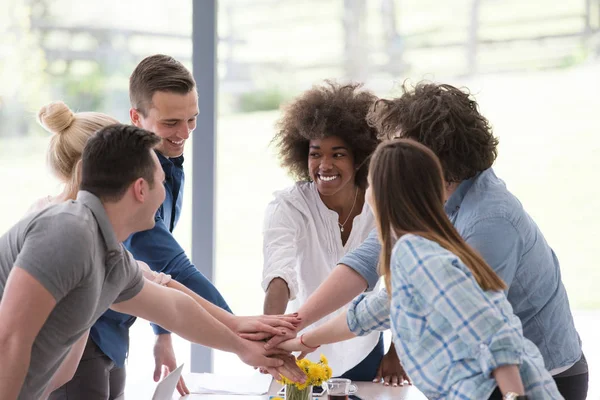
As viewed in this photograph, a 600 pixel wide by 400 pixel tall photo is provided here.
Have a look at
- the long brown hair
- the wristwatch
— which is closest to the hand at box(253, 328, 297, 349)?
the long brown hair

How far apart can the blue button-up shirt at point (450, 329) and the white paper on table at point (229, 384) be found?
954mm

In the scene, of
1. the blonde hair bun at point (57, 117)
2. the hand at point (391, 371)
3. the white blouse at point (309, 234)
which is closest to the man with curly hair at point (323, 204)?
the white blouse at point (309, 234)

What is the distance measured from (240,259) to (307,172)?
1.94m

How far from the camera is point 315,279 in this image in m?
3.22

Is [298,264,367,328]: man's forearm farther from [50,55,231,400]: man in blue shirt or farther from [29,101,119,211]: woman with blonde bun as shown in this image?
[29,101,119,211]: woman with blonde bun

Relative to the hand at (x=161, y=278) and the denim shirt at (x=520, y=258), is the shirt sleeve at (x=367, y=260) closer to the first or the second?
the denim shirt at (x=520, y=258)

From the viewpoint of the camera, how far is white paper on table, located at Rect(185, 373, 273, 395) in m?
2.67

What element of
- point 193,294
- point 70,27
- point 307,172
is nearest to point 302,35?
point 70,27

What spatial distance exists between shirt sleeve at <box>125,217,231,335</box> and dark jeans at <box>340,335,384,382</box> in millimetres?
602

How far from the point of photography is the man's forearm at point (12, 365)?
5.61 feet

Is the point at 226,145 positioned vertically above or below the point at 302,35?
below

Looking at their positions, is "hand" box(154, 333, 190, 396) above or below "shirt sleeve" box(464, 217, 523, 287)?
below

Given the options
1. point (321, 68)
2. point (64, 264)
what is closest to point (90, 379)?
point (64, 264)

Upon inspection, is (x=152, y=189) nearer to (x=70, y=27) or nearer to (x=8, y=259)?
(x=8, y=259)
